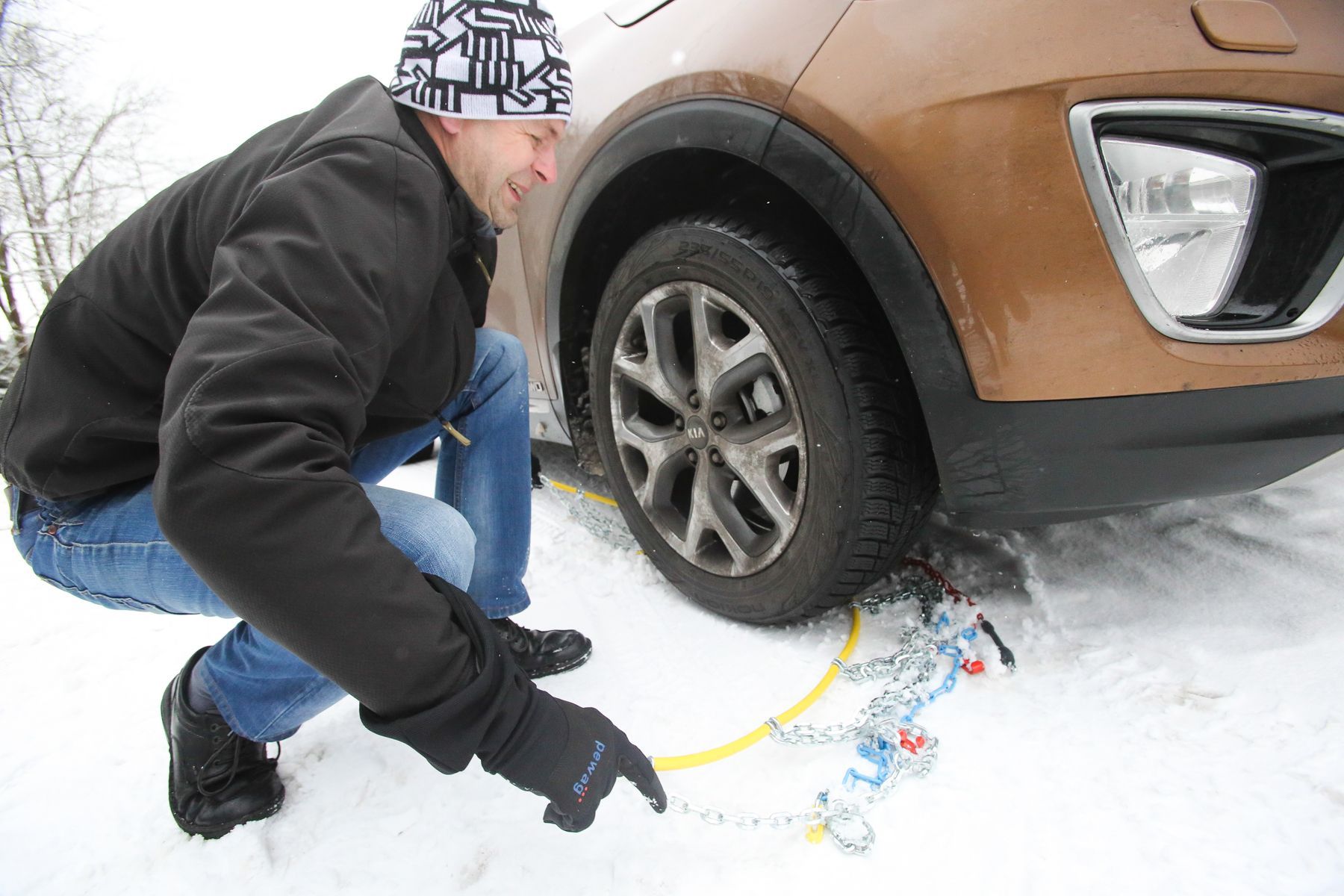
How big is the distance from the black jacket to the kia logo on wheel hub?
0.65 meters

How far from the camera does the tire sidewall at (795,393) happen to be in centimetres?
143

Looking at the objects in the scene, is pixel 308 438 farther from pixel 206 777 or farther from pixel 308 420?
pixel 206 777

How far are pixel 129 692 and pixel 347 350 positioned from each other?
1.44m

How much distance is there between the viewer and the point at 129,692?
1.79 m

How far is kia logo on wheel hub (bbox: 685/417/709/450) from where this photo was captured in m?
1.72

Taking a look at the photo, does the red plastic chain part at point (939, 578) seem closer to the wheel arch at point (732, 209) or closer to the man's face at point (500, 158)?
the wheel arch at point (732, 209)

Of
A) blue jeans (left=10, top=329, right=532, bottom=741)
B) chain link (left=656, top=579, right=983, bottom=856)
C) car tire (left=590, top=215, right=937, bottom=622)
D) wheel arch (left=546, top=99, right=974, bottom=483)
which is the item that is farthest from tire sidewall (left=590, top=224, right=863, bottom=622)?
blue jeans (left=10, top=329, right=532, bottom=741)

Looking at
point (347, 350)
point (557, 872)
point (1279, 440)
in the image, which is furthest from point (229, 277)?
point (1279, 440)

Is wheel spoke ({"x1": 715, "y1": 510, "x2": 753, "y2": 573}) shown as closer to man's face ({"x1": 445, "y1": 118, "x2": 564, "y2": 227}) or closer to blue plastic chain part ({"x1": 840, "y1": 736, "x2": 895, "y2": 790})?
blue plastic chain part ({"x1": 840, "y1": 736, "x2": 895, "y2": 790})

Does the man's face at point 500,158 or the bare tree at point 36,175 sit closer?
the man's face at point 500,158

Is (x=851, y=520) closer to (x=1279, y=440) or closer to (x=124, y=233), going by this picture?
(x=1279, y=440)

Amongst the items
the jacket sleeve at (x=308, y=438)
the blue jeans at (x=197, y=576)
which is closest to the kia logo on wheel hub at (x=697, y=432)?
the blue jeans at (x=197, y=576)

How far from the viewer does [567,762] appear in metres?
1.03

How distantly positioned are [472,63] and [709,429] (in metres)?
0.89
